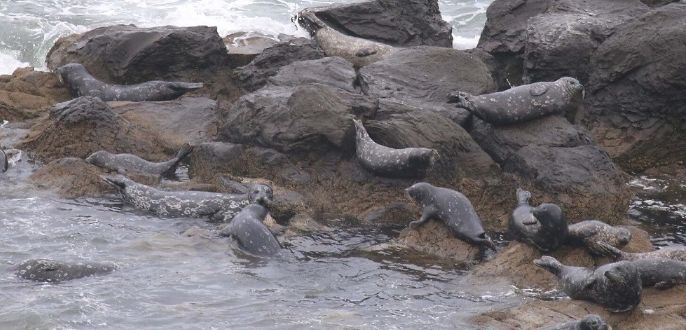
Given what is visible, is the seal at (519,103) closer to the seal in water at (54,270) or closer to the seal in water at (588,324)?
the seal in water at (588,324)

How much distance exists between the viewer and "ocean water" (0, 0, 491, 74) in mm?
21328

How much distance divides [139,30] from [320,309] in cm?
884

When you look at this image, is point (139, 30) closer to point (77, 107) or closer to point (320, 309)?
point (77, 107)

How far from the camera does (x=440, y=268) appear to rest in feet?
32.9

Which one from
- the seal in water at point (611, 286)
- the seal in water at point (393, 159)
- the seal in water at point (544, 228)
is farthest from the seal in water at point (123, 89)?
the seal in water at point (611, 286)

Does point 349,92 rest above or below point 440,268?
above

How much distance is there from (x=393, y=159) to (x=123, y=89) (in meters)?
5.21

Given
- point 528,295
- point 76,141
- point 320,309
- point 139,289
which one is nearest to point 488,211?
point 528,295

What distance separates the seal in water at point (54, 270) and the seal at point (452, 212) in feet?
11.2

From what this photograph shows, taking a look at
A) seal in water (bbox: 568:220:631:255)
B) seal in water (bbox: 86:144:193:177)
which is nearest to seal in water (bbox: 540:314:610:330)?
seal in water (bbox: 568:220:631:255)

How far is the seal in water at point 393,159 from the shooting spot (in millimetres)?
11703

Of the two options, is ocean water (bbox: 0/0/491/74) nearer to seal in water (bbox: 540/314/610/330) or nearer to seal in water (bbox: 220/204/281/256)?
seal in water (bbox: 220/204/281/256)

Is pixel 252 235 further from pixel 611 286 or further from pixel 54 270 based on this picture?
pixel 611 286

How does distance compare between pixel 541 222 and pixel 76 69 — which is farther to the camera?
pixel 76 69
